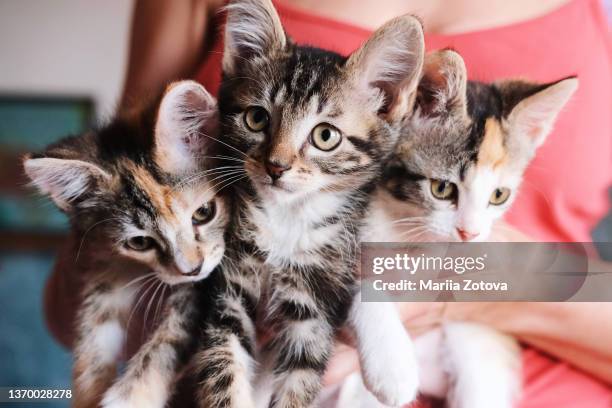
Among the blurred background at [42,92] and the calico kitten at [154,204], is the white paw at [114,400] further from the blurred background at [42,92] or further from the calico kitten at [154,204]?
the blurred background at [42,92]

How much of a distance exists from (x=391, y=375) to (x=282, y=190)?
0.24 meters

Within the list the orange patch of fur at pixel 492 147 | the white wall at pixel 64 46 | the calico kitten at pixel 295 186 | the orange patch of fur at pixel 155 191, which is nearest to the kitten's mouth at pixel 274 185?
the calico kitten at pixel 295 186

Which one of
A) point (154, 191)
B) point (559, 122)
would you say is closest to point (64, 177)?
point (154, 191)

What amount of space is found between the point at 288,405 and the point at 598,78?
1.92 ft

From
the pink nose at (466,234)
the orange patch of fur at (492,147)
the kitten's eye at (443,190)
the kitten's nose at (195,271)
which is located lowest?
the kitten's nose at (195,271)

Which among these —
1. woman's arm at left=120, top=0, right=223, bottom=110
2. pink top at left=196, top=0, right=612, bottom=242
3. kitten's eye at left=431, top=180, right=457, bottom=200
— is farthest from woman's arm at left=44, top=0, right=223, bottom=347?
kitten's eye at left=431, top=180, right=457, bottom=200

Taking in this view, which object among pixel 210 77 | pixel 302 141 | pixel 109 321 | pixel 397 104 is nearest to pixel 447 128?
pixel 397 104

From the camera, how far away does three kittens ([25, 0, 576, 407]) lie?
2.00ft

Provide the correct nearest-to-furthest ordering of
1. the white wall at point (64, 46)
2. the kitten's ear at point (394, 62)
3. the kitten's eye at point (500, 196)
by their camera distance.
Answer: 1. the kitten's ear at point (394, 62)
2. the kitten's eye at point (500, 196)
3. the white wall at point (64, 46)

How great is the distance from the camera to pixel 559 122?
0.73 metres

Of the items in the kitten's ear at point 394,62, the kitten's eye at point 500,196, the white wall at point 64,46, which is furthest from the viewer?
the white wall at point 64,46

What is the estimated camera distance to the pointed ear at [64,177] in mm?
615

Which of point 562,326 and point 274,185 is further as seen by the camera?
point 562,326

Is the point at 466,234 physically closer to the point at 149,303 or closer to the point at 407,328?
the point at 407,328
